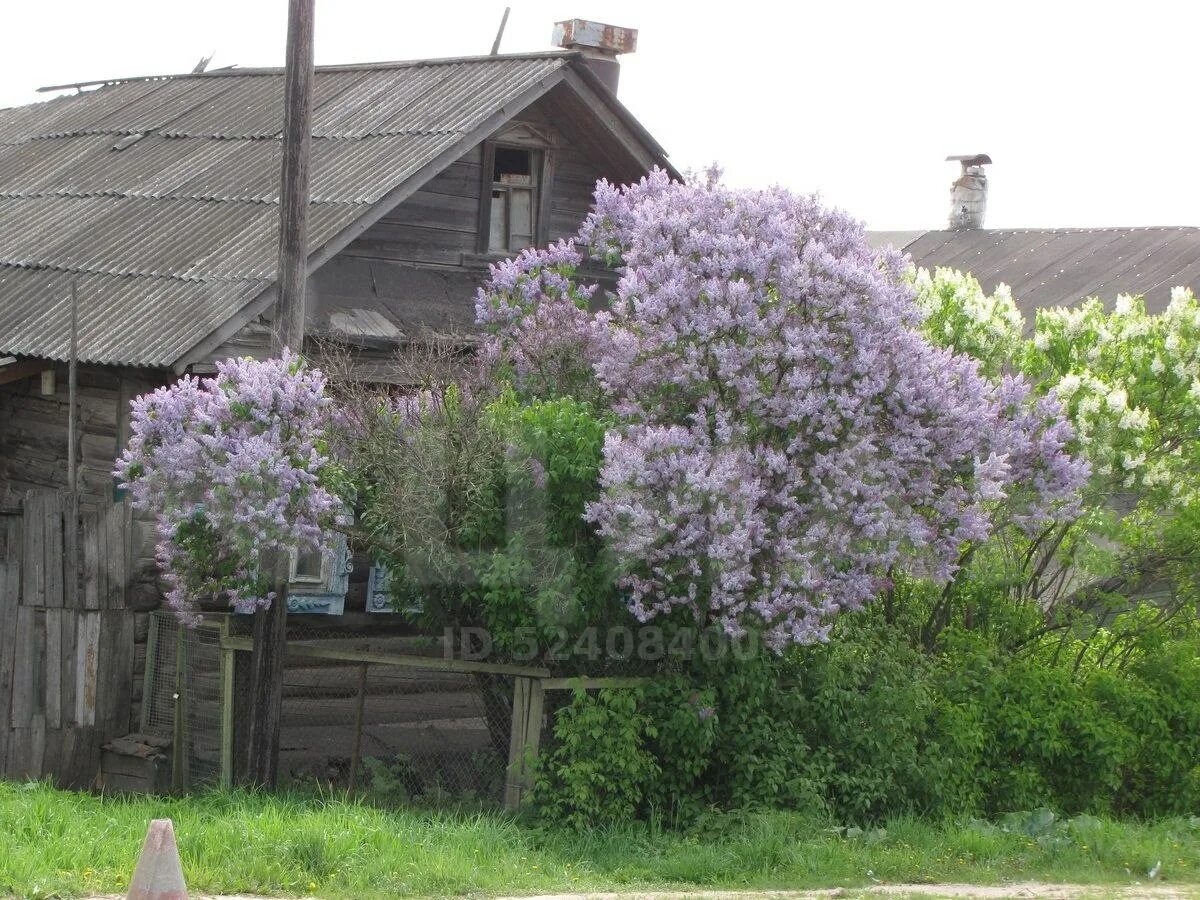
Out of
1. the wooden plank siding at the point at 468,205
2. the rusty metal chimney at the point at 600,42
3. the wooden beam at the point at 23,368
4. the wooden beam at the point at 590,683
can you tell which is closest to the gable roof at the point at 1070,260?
the rusty metal chimney at the point at 600,42

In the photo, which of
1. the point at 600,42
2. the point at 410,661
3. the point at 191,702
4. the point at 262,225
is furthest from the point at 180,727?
the point at 600,42

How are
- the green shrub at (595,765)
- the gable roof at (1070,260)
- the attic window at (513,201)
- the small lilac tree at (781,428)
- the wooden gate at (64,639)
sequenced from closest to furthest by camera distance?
1. the small lilac tree at (781,428)
2. the green shrub at (595,765)
3. the wooden gate at (64,639)
4. the attic window at (513,201)
5. the gable roof at (1070,260)

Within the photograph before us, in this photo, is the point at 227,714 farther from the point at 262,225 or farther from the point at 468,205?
the point at 468,205

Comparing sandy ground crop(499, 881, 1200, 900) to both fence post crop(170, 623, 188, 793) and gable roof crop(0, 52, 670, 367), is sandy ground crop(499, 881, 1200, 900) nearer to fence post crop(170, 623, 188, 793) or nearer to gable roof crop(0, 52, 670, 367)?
fence post crop(170, 623, 188, 793)

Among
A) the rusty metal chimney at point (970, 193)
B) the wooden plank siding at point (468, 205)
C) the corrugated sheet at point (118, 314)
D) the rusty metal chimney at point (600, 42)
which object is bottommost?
the corrugated sheet at point (118, 314)

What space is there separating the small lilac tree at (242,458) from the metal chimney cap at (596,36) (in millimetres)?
7089

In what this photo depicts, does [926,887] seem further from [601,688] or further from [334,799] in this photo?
[334,799]

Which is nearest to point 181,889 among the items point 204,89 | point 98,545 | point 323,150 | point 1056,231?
point 98,545

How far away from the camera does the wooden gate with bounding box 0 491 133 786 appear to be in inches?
493

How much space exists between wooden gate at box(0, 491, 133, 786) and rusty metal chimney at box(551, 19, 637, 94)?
287 inches

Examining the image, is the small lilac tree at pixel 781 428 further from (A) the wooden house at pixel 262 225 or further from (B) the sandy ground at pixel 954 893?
(A) the wooden house at pixel 262 225

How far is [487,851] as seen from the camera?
9.49 metres

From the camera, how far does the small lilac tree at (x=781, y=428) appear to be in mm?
10164

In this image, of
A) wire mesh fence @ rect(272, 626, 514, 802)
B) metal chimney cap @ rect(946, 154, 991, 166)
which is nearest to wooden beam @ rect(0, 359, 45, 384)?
wire mesh fence @ rect(272, 626, 514, 802)
